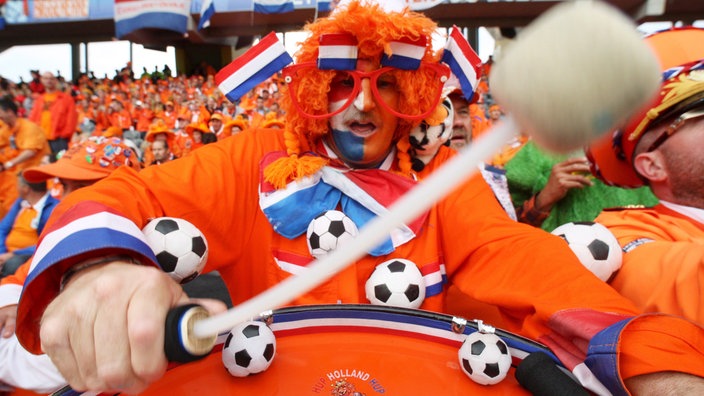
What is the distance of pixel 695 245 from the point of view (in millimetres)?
1169

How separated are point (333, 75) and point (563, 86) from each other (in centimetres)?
106

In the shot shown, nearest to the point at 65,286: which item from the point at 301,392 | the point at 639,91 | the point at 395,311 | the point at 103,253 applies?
the point at 103,253

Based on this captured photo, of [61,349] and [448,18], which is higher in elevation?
[448,18]

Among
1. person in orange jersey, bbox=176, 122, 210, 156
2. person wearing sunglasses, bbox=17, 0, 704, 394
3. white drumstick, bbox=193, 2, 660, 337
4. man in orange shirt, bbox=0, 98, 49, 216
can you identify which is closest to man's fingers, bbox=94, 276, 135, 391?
person wearing sunglasses, bbox=17, 0, 704, 394

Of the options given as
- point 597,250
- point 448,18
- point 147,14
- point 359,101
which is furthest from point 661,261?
point 448,18

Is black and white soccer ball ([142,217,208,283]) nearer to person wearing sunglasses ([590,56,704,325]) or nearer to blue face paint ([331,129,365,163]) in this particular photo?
blue face paint ([331,129,365,163])

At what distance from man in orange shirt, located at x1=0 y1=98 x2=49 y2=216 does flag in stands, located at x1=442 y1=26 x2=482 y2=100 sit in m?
5.20

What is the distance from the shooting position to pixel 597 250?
123cm

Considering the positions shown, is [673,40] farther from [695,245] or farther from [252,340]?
[252,340]

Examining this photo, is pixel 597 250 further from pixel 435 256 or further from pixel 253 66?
pixel 253 66

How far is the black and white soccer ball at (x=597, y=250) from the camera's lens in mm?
1211

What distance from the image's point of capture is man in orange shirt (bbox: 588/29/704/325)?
44.1 inches

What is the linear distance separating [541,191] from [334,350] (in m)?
1.70

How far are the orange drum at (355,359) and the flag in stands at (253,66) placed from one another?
81 centimetres
